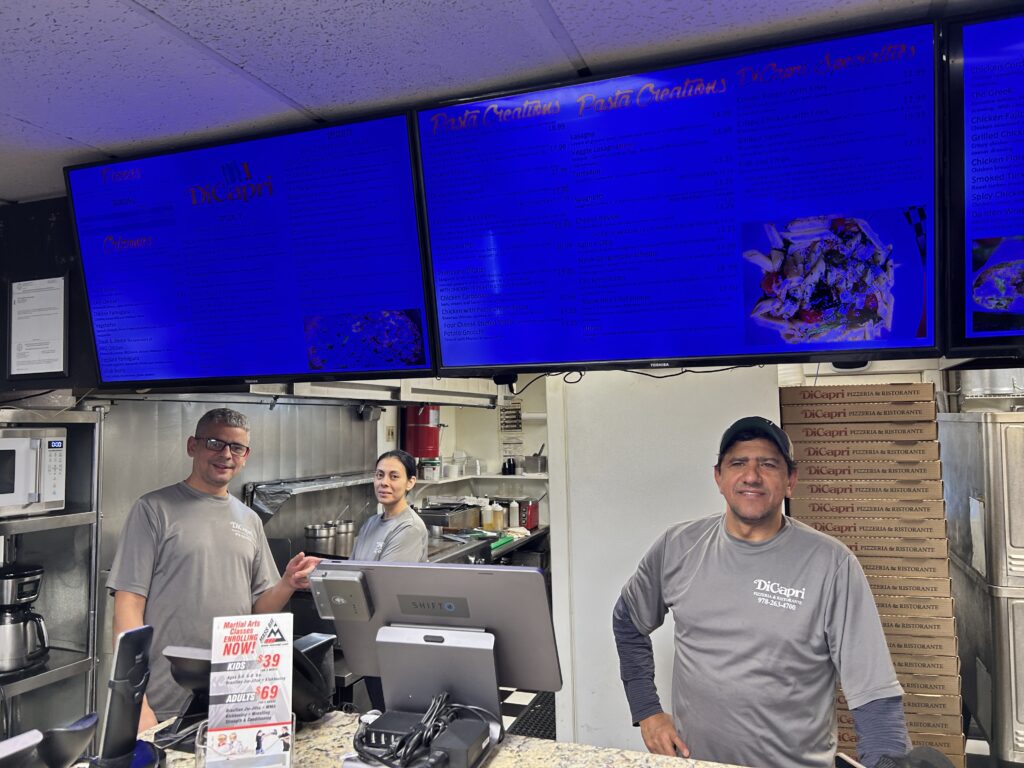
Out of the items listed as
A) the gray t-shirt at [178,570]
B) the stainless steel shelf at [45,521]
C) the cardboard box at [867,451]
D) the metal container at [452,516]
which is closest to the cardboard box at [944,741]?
the cardboard box at [867,451]

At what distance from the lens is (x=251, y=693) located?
4.17 ft

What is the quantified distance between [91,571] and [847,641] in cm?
267

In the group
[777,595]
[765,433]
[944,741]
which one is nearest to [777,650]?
[777,595]

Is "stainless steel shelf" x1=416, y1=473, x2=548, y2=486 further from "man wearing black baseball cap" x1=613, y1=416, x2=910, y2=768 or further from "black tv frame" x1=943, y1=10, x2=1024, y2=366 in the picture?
"black tv frame" x1=943, y1=10, x2=1024, y2=366

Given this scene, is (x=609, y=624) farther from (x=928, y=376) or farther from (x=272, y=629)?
(x=928, y=376)

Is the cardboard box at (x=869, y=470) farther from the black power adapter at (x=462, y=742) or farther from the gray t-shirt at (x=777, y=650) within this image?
the black power adapter at (x=462, y=742)

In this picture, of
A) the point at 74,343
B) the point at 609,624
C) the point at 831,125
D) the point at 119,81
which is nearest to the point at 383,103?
the point at 119,81

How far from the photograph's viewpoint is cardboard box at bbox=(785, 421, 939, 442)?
226 centimetres

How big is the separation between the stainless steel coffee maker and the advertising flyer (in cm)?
167

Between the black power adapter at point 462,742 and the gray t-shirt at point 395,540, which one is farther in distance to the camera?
the gray t-shirt at point 395,540

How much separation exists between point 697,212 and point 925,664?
1.71 meters

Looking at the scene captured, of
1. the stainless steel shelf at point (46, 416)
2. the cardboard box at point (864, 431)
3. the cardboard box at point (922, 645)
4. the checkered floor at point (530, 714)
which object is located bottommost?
the checkered floor at point (530, 714)

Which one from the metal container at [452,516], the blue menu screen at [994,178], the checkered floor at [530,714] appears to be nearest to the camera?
the blue menu screen at [994,178]

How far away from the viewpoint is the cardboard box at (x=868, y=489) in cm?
225
